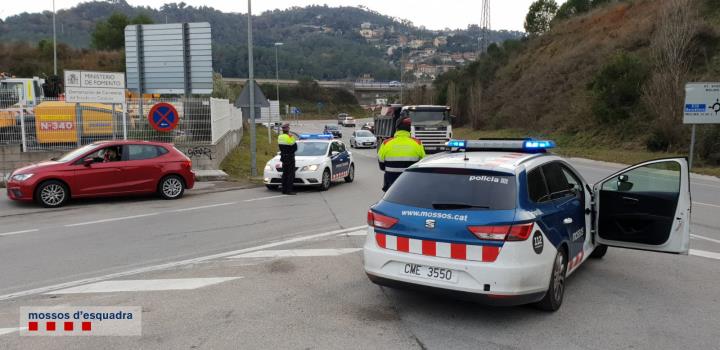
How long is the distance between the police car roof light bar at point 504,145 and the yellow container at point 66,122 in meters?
13.8

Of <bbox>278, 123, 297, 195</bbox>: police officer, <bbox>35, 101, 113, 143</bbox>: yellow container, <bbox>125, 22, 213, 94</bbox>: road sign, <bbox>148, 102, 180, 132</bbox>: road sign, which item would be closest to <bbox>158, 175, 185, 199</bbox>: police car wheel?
<bbox>278, 123, 297, 195</bbox>: police officer

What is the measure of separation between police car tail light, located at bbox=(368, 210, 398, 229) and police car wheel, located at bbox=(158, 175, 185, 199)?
8846 millimetres

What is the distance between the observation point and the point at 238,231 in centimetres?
913

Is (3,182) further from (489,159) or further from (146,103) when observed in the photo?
(489,159)

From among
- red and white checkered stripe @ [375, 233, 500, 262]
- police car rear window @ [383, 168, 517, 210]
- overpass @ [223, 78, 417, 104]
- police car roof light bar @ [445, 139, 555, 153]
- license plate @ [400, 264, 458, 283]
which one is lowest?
license plate @ [400, 264, 458, 283]

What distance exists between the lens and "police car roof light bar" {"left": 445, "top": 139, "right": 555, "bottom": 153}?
6.00 metres

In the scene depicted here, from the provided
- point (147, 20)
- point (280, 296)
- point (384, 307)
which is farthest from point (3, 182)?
point (147, 20)

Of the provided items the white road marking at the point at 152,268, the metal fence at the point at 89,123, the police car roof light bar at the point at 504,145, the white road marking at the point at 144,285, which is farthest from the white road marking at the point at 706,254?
the metal fence at the point at 89,123

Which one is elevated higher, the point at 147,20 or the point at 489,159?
the point at 147,20

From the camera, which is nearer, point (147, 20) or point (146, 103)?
point (146, 103)

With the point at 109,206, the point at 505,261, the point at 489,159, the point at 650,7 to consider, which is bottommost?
the point at 109,206

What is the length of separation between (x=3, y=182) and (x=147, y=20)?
2535 inches

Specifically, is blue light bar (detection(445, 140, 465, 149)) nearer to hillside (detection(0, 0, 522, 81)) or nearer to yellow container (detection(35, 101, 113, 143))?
yellow container (detection(35, 101, 113, 143))

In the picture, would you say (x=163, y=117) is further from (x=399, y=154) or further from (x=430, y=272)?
(x=430, y=272)
